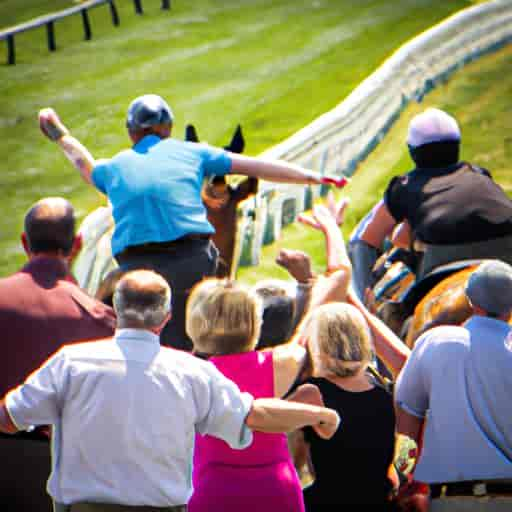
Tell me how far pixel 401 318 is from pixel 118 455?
242 centimetres

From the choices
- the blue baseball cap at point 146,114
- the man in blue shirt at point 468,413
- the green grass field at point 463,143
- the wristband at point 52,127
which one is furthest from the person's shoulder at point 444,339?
the green grass field at point 463,143

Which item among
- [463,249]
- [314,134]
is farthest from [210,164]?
[314,134]

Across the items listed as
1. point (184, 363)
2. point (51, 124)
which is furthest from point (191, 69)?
point (184, 363)

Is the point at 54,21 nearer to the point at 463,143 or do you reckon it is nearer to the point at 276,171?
the point at 463,143

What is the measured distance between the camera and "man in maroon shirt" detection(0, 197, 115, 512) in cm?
392

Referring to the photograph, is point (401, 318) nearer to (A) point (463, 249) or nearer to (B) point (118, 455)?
(A) point (463, 249)

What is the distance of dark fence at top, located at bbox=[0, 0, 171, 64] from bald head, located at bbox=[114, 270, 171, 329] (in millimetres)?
7866

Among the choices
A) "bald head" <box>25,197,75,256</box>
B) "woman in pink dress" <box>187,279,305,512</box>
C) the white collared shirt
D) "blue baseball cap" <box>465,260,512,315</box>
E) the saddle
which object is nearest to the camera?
the white collared shirt

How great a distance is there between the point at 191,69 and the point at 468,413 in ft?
27.2

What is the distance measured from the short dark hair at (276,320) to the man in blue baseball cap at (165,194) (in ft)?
2.20

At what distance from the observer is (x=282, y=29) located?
11992mm

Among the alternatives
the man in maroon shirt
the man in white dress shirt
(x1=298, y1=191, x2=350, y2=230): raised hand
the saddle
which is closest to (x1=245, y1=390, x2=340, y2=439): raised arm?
the man in white dress shirt

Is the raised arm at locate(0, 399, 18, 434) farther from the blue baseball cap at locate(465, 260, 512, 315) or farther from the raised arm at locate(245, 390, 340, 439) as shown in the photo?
the blue baseball cap at locate(465, 260, 512, 315)

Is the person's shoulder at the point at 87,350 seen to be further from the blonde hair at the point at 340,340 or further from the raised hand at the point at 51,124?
the raised hand at the point at 51,124
